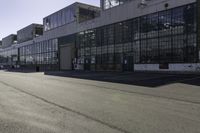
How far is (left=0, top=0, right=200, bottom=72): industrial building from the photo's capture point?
33469mm

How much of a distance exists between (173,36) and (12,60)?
271ft

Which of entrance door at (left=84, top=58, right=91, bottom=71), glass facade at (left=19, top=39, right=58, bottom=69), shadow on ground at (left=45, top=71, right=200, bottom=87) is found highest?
glass facade at (left=19, top=39, right=58, bottom=69)

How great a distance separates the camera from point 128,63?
1693 inches

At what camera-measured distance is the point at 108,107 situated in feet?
34.5

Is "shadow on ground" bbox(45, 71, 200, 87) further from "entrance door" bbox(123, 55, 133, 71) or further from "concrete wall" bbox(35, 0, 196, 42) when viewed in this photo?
"entrance door" bbox(123, 55, 133, 71)

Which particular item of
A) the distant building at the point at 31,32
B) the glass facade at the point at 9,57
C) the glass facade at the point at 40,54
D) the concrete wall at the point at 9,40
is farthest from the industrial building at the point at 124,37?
the concrete wall at the point at 9,40

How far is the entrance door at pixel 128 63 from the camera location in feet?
139

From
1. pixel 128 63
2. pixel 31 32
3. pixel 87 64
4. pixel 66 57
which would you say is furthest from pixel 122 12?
pixel 31 32

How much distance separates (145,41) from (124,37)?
5.32 meters

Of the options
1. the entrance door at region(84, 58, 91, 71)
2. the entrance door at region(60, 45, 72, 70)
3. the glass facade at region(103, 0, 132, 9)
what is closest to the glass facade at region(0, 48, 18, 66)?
the entrance door at region(60, 45, 72, 70)

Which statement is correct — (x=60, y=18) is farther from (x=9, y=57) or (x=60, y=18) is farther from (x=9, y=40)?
(x=9, y=40)

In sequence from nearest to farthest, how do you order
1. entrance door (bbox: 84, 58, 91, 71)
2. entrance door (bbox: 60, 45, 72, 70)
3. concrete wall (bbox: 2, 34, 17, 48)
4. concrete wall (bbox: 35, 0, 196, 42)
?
1. concrete wall (bbox: 35, 0, 196, 42)
2. entrance door (bbox: 84, 58, 91, 71)
3. entrance door (bbox: 60, 45, 72, 70)
4. concrete wall (bbox: 2, 34, 17, 48)

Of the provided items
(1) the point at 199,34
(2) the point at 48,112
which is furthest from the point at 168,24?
(2) the point at 48,112

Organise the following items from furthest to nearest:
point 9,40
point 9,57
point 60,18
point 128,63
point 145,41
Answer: point 9,40, point 9,57, point 60,18, point 128,63, point 145,41
